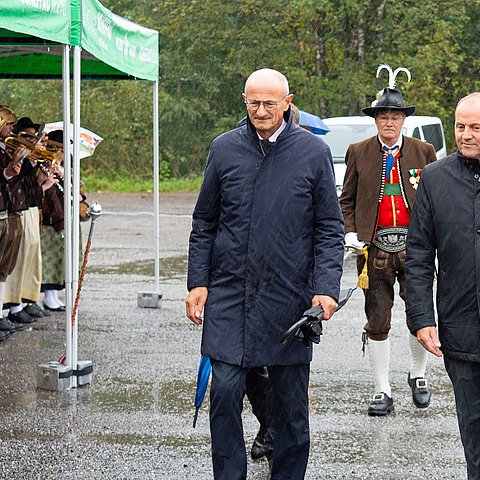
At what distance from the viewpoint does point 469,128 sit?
16.6 ft

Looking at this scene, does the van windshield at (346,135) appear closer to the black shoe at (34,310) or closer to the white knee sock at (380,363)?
the black shoe at (34,310)

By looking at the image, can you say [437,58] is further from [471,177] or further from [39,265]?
[471,177]

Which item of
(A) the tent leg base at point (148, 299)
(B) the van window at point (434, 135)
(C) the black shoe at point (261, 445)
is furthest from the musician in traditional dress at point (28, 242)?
(B) the van window at point (434, 135)

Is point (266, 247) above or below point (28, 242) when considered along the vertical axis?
above

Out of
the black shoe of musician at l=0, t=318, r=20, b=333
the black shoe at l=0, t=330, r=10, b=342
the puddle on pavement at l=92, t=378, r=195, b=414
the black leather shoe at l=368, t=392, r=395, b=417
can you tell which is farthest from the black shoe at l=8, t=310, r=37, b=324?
the black leather shoe at l=368, t=392, r=395, b=417

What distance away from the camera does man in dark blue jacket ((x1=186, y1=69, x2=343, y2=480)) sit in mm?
5336

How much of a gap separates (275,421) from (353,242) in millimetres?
2056

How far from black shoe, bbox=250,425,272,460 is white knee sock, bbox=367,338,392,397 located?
1378 mm

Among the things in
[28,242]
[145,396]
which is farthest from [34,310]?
[145,396]

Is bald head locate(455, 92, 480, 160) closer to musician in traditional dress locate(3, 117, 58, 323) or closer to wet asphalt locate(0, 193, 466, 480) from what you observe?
wet asphalt locate(0, 193, 466, 480)

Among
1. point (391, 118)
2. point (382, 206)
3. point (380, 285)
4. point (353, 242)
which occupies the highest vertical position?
point (391, 118)

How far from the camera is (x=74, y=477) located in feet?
20.1

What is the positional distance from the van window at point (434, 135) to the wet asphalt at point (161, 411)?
906cm

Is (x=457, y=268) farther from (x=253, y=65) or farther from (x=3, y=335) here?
(x=253, y=65)
